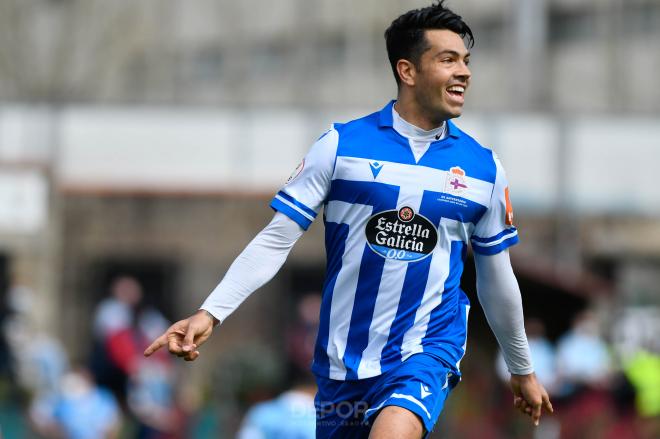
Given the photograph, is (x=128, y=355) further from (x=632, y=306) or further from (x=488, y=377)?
(x=632, y=306)

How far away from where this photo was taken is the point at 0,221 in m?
22.0

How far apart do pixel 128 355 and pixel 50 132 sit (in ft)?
26.3

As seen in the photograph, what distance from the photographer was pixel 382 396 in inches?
247

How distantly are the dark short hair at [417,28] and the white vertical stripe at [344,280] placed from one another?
0.60 metres

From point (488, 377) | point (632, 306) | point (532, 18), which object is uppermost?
point (532, 18)

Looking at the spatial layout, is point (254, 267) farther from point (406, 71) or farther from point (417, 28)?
point (417, 28)

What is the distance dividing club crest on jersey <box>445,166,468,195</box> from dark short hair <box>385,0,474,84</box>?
0.47m

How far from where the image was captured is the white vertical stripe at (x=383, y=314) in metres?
6.33

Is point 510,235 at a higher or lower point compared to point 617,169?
higher

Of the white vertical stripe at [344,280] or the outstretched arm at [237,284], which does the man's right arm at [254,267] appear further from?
the white vertical stripe at [344,280]

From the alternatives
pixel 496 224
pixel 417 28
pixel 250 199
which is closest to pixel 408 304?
pixel 496 224

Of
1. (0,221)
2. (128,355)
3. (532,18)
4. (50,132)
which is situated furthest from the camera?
(532,18)

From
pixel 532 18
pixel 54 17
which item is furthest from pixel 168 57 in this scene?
pixel 532 18

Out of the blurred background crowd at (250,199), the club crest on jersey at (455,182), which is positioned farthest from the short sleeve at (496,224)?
the blurred background crowd at (250,199)
